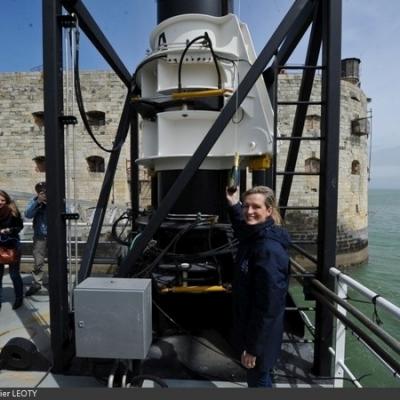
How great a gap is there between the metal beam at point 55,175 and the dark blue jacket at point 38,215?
6.44ft

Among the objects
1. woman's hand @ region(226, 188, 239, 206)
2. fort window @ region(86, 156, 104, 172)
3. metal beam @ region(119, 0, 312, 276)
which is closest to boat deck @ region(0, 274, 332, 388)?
metal beam @ region(119, 0, 312, 276)

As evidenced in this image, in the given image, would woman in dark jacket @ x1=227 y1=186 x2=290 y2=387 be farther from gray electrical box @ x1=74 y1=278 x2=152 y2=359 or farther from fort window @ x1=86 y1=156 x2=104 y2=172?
fort window @ x1=86 y1=156 x2=104 y2=172

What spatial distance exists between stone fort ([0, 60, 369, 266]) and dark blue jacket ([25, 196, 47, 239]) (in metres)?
10.8

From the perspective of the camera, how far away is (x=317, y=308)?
8.13 feet

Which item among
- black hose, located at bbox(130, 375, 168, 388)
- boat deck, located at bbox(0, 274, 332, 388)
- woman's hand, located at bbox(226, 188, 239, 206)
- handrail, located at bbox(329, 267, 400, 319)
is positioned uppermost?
woman's hand, located at bbox(226, 188, 239, 206)

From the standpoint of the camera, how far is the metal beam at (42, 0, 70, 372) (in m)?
2.28

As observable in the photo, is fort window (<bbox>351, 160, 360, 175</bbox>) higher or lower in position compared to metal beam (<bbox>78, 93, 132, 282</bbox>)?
higher

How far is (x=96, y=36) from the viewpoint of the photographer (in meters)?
2.95

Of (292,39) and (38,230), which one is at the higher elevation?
(292,39)

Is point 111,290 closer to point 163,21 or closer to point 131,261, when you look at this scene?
point 131,261

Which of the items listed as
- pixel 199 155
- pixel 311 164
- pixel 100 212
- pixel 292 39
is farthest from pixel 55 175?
pixel 311 164

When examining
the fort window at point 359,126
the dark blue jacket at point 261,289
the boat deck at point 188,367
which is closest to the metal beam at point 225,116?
the dark blue jacket at point 261,289

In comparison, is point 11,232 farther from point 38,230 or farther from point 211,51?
point 211,51

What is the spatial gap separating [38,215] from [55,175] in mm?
2148
